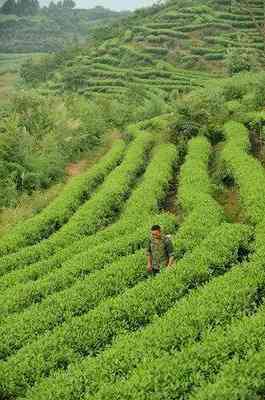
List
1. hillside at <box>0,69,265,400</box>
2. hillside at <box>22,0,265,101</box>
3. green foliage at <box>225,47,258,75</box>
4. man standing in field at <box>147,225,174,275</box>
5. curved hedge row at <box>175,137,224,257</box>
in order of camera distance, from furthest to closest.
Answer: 1. hillside at <box>22,0,265,101</box>
2. green foliage at <box>225,47,258,75</box>
3. curved hedge row at <box>175,137,224,257</box>
4. man standing in field at <box>147,225,174,275</box>
5. hillside at <box>0,69,265,400</box>

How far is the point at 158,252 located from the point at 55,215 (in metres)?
11.3

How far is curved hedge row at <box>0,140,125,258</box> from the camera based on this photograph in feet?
86.7

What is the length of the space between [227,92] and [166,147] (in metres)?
13.5

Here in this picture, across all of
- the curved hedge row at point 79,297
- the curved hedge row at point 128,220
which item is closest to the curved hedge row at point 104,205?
the curved hedge row at point 128,220

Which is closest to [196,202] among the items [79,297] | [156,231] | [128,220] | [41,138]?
[128,220]

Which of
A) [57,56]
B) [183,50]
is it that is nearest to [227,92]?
[183,50]

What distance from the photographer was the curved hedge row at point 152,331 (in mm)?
13562

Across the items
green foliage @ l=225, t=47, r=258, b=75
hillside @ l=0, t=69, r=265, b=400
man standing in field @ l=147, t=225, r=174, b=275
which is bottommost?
hillside @ l=0, t=69, r=265, b=400

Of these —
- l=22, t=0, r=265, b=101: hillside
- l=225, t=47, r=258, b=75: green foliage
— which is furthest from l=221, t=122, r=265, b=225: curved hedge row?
l=22, t=0, r=265, b=101: hillside

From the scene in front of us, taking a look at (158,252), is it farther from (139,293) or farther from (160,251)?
(139,293)

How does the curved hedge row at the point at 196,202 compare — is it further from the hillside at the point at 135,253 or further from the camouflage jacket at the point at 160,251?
the camouflage jacket at the point at 160,251

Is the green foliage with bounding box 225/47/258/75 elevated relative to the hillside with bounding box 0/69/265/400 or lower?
elevated

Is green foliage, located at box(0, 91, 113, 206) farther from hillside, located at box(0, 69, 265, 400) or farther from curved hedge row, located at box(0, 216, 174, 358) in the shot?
curved hedge row, located at box(0, 216, 174, 358)

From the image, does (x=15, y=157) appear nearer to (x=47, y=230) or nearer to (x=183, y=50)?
(x=47, y=230)
